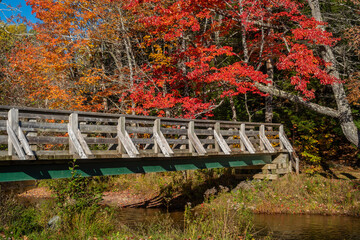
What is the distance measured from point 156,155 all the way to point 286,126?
13682 mm

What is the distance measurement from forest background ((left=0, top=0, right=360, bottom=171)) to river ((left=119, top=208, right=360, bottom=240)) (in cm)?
525

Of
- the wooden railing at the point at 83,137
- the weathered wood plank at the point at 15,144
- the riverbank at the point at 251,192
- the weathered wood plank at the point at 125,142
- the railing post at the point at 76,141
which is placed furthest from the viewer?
the riverbank at the point at 251,192

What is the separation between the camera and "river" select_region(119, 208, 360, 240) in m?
12.2

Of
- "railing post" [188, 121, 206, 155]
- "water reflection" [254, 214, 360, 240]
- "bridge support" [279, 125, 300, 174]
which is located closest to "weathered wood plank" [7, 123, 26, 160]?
"railing post" [188, 121, 206, 155]

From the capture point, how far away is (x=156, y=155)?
40.3 ft

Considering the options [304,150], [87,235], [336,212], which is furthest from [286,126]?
[87,235]

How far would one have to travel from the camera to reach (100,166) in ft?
37.4

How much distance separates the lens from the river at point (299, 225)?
12188mm

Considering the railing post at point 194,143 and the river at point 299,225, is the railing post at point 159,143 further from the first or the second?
the river at point 299,225

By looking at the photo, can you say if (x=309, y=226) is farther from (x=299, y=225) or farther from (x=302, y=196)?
(x=302, y=196)

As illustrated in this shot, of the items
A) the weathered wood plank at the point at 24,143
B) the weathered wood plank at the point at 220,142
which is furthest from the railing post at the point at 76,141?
the weathered wood plank at the point at 220,142

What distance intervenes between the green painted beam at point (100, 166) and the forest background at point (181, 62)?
429 centimetres

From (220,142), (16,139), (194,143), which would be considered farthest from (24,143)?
(220,142)

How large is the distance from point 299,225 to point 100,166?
7.24m
